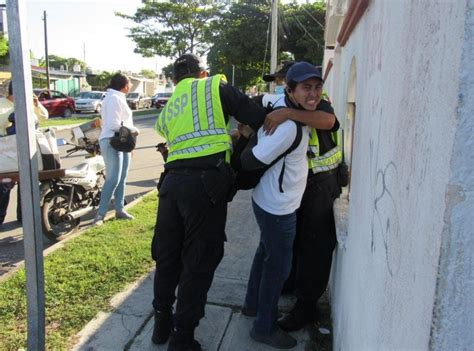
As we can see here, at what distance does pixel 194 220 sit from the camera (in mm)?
2666

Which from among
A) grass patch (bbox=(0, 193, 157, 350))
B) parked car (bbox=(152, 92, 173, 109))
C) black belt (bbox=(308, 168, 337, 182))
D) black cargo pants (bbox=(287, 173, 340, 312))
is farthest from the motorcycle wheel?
parked car (bbox=(152, 92, 173, 109))

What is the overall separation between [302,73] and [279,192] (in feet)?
2.25

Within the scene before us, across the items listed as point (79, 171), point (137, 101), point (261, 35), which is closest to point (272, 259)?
point (79, 171)

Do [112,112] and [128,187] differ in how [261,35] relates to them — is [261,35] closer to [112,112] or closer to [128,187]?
[128,187]

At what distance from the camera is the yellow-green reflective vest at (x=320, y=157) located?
110 inches

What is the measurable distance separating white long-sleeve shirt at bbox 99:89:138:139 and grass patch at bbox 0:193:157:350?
115cm

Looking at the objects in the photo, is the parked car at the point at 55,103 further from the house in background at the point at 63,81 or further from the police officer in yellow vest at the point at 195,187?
the police officer in yellow vest at the point at 195,187

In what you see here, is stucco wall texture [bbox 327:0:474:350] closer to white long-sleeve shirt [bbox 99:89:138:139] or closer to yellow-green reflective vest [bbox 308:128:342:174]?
yellow-green reflective vest [bbox 308:128:342:174]

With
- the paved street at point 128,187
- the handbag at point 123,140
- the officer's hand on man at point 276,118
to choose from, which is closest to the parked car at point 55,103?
the paved street at point 128,187

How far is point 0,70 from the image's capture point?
107 ft

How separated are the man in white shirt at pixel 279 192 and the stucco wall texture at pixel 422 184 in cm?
80

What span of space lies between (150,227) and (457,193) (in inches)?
190

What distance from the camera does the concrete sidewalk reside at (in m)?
3.00

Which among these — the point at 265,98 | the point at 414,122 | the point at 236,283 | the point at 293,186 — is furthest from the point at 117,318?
the point at 414,122
